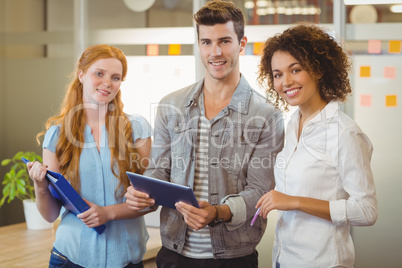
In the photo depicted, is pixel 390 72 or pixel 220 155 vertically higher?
pixel 390 72

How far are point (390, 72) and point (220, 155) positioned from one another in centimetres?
180

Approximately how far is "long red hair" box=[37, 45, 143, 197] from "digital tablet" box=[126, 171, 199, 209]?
20cm

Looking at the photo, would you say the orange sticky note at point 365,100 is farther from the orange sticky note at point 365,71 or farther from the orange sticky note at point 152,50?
the orange sticky note at point 152,50

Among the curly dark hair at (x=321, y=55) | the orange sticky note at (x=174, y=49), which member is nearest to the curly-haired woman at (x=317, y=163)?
the curly dark hair at (x=321, y=55)

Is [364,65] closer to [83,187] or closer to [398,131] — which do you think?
[398,131]

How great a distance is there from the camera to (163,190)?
1769 millimetres

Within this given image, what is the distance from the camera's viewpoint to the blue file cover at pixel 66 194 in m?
1.87

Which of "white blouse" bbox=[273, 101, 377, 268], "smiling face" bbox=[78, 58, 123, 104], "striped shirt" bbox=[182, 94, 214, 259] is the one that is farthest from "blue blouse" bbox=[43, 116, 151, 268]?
"white blouse" bbox=[273, 101, 377, 268]

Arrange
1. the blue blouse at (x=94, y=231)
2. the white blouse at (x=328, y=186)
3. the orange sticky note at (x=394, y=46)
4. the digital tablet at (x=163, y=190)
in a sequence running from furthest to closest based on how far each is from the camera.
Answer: the orange sticky note at (x=394, y=46) < the blue blouse at (x=94, y=231) < the digital tablet at (x=163, y=190) < the white blouse at (x=328, y=186)

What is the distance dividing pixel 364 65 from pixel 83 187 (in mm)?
2138

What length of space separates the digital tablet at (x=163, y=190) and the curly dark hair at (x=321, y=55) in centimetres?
59

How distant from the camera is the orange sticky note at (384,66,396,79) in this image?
128 inches

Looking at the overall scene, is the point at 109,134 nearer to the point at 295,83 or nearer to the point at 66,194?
the point at 66,194

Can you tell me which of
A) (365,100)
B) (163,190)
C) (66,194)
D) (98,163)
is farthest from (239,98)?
(365,100)
